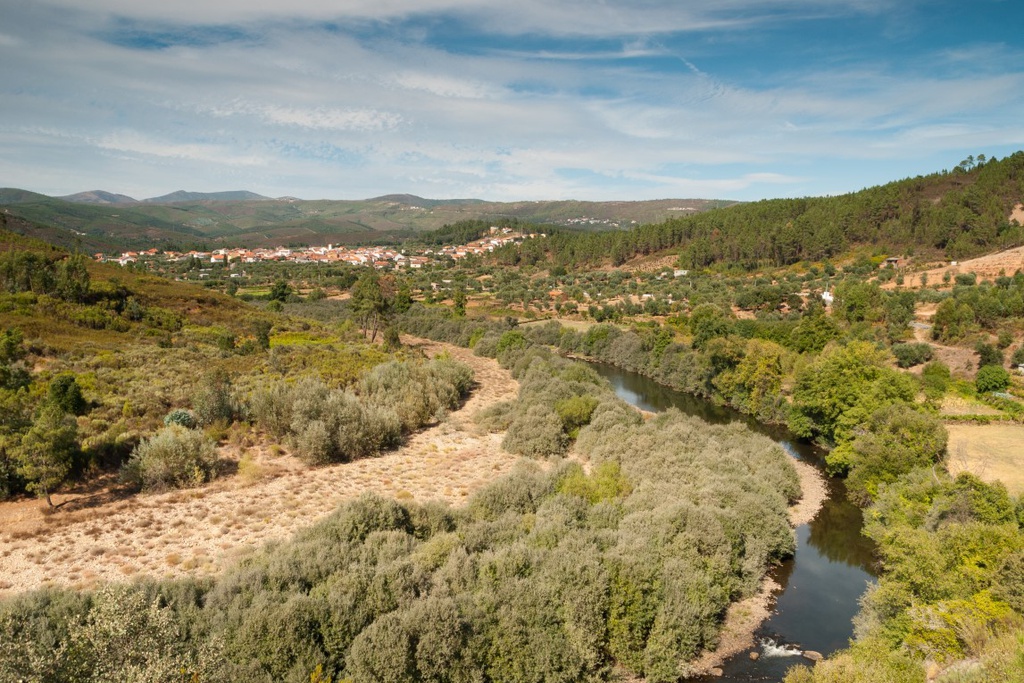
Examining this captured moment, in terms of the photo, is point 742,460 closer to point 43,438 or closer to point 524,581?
point 524,581

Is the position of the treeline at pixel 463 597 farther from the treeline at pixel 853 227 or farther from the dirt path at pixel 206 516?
the treeline at pixel 853 227

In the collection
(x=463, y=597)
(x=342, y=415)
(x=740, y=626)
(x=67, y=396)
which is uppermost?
(x=67, y=396)

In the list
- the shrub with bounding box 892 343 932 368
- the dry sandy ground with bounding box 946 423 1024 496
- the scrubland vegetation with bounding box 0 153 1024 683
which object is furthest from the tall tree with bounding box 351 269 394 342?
the shrub with bounding box 892 343 932 368

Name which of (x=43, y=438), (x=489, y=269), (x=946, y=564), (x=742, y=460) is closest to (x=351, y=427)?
(x=43, y=438)

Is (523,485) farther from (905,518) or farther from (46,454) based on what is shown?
(46,454)

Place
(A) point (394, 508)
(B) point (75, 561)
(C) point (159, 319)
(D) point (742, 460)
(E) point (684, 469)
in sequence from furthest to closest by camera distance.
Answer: (C) point (159, 319), (D) point (742, 460), (E) point (684, 469), (A) point (394, 508), (B) point (75, 561)

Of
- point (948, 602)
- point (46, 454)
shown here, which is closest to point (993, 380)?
point (948, 602)

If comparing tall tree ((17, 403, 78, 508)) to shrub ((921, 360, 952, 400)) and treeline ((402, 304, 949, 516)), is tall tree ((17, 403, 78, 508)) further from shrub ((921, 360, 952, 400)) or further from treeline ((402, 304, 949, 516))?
shrub ((921, 360, 952, 400))

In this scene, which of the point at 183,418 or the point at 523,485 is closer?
the point at 523,485
